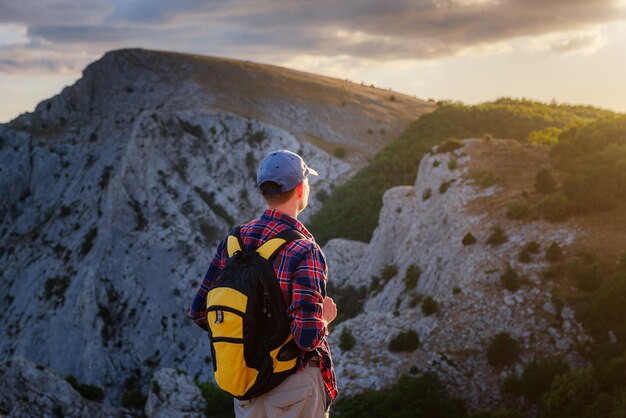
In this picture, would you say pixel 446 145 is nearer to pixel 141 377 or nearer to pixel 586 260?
pixel 586 260

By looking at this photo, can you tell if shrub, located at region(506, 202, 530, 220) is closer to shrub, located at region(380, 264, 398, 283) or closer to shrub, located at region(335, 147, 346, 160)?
shrub, located at region(380, 264, 398, 283)

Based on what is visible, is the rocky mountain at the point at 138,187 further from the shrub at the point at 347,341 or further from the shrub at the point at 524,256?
the shrub at the point at 524,256

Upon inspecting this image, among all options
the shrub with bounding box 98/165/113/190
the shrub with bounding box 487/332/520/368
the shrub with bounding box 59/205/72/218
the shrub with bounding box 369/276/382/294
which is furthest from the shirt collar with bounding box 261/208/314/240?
the shrub with bounding box 59/205/72/218

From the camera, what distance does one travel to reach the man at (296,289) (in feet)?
16.9

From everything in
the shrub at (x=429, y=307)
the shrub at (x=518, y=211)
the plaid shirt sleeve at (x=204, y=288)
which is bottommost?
the shrub at (x=429, y=307)

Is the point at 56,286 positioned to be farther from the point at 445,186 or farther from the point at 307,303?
the point at 307,303

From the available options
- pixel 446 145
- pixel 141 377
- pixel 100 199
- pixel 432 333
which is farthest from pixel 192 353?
pixel 432 333

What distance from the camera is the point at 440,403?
14578mm

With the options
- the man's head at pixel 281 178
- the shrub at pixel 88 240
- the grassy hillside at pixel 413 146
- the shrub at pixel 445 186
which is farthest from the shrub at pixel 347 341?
the shrub at pixel 88 240

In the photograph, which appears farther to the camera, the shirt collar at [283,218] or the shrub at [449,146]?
the shrub at [449,146]

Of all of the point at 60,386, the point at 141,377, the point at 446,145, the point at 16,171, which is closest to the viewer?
the point at 60,386

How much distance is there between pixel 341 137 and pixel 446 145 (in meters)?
34.8

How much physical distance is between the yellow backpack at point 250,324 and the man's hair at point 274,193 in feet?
1.26

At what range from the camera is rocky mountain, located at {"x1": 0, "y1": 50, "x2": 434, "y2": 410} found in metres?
47.5
